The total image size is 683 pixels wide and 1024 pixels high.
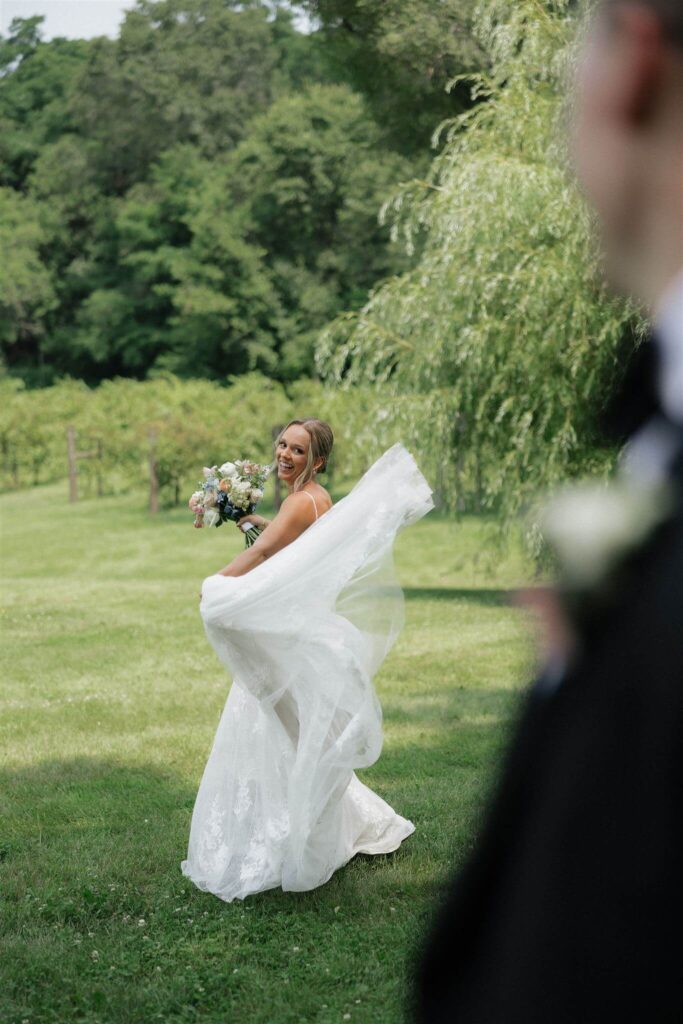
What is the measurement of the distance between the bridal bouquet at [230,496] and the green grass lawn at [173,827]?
1.72 m

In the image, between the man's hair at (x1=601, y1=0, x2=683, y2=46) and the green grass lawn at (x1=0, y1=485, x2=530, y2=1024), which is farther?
the green grass lawn at (x1=0, y1=485, x2=530, y2=1024)

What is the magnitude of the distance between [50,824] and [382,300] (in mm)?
10429

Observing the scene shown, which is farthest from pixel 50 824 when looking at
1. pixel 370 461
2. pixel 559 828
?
pixel 370 461

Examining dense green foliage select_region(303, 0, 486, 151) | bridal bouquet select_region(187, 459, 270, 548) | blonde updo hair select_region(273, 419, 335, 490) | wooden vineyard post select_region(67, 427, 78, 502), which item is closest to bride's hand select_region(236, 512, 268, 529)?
bridal bouquet select_region(187, 459, 270, 548)

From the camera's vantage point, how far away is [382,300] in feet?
53.8

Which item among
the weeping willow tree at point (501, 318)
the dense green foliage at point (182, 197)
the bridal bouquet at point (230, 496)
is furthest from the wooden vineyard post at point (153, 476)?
the bridal bouquet at point (230, 496)

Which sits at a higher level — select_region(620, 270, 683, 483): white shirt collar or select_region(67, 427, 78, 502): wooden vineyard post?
select_region(620, 270, 683, 483): white shirt collar

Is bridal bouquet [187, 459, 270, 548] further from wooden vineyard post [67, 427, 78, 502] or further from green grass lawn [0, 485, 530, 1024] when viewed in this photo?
wooden vineyard post [67, 427, 78, 502]

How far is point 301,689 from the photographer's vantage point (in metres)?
5.82

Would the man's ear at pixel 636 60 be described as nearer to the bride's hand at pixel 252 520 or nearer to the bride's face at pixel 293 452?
the bride's face at pixel 293 452

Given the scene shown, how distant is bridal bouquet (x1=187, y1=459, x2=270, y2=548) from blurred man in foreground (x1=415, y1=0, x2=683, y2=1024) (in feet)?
18.2

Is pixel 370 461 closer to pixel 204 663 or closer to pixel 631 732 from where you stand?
pixel 204 663

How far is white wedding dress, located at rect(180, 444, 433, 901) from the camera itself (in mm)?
5762

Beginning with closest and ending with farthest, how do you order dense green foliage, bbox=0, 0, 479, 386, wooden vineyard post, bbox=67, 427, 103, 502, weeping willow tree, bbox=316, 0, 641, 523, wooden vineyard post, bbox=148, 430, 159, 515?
weeping willow tree, bbox=316, 0, 641, 523 < wooden vineyard post, bbox=148, 430, 159, 515 < wooden vineyard post, bbox=67, 427, 103, 502 < dense green foliage, bbox=0, 0, 479, 386
